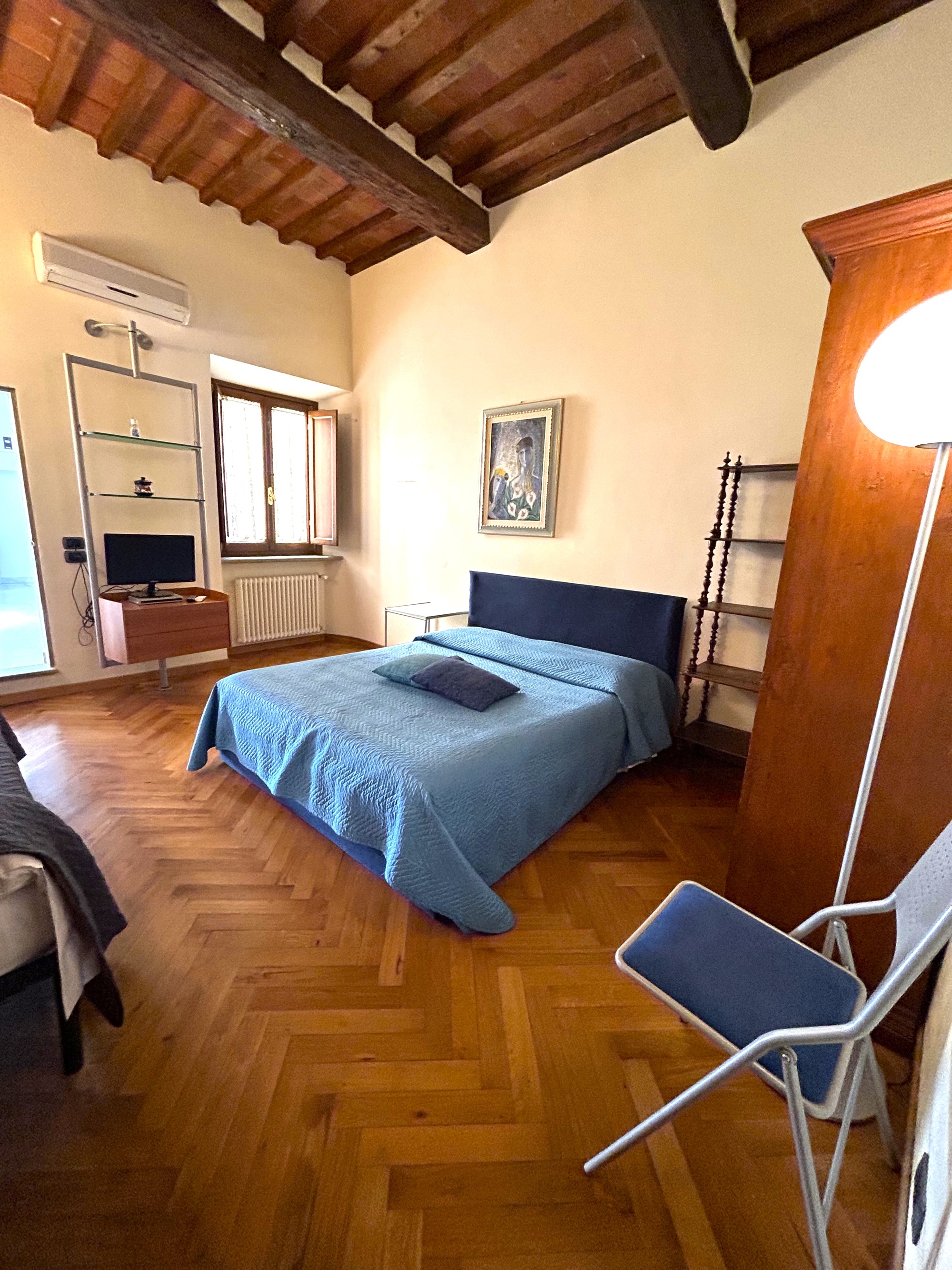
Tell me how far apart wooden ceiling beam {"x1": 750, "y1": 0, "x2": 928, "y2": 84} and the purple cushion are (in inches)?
121

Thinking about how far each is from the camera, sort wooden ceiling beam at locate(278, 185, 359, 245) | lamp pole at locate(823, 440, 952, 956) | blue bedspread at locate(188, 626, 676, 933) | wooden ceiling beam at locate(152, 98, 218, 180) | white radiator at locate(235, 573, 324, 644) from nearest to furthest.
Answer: lamp pole at locate(823, 440, 952, 956) < blue bedspread at locate(188, 626, 676, 933) < wooden ceiling beam at locate(152, 98, 218, 180) < wooden ceiling beam at locate(278, 185, 359, 245) < white radiator at locate(235, 573, 324, 644)

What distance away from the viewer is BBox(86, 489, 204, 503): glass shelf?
10.9 feet

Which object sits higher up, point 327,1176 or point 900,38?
point 900,38

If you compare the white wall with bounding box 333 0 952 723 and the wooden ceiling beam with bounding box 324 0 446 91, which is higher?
the wooden ceiling beam with bounding box 324 0 446 91

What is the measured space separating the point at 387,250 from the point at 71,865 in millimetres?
4743

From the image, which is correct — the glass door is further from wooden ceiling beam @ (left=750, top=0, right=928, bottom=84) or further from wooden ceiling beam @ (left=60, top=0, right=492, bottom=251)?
wooden ceiling beam @ (left=750, top=0, right=928, bottom=84)

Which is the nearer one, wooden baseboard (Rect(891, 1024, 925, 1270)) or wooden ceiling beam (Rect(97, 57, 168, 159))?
wooden baseboard (Rect(891, 1024, 925, 1270))

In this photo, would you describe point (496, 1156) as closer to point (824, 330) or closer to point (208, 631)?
point (824, 330)

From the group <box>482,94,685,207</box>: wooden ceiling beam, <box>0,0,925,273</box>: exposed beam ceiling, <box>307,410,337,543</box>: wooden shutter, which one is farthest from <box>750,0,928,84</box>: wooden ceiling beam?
<box>307,410,337,543</box>: wooden shutter

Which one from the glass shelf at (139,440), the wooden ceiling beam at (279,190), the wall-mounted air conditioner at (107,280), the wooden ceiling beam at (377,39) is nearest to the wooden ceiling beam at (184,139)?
the wooden ceiling beam at (279,190)

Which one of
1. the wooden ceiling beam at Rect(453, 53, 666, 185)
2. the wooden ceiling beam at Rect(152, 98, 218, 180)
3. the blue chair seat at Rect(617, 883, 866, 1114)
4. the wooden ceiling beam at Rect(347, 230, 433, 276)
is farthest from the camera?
the wooden ceiling beam at Rect(347, 230, 433, 276)

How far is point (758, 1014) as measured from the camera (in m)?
0.86

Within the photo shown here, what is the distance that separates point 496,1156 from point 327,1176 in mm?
341

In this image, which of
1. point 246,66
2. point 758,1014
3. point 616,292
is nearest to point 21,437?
point 246,66
